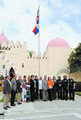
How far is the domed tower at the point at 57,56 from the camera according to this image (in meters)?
25.8

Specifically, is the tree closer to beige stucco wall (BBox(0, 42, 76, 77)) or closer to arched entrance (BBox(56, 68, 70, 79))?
arched entrance (BBox(56, 68, 70, 79))

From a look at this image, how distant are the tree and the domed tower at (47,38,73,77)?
4.59 ft

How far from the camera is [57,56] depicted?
2644cm

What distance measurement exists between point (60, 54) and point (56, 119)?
2153 centimetres

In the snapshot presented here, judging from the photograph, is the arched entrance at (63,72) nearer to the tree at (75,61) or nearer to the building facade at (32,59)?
the building facade at (32,59)

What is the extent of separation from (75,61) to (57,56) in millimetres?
3500

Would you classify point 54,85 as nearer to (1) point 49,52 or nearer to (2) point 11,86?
(2) point 11,86

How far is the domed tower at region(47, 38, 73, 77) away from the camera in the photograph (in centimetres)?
2581

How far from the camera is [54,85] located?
1052 centimetres

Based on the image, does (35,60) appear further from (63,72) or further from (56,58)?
(63,72)

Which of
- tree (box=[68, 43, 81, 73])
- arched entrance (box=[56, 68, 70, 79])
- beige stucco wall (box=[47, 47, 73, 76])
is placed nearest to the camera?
tree (box=[68, 43, 81, 73])

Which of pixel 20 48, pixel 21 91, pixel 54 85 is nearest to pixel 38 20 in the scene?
pixel 54 85

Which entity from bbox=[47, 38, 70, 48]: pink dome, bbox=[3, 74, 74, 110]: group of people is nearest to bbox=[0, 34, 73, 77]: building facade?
bbox=[47, 38, 70, 48]: pink dome

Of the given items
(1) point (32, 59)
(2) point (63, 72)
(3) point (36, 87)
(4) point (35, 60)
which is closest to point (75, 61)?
(2) point (63, 72)
